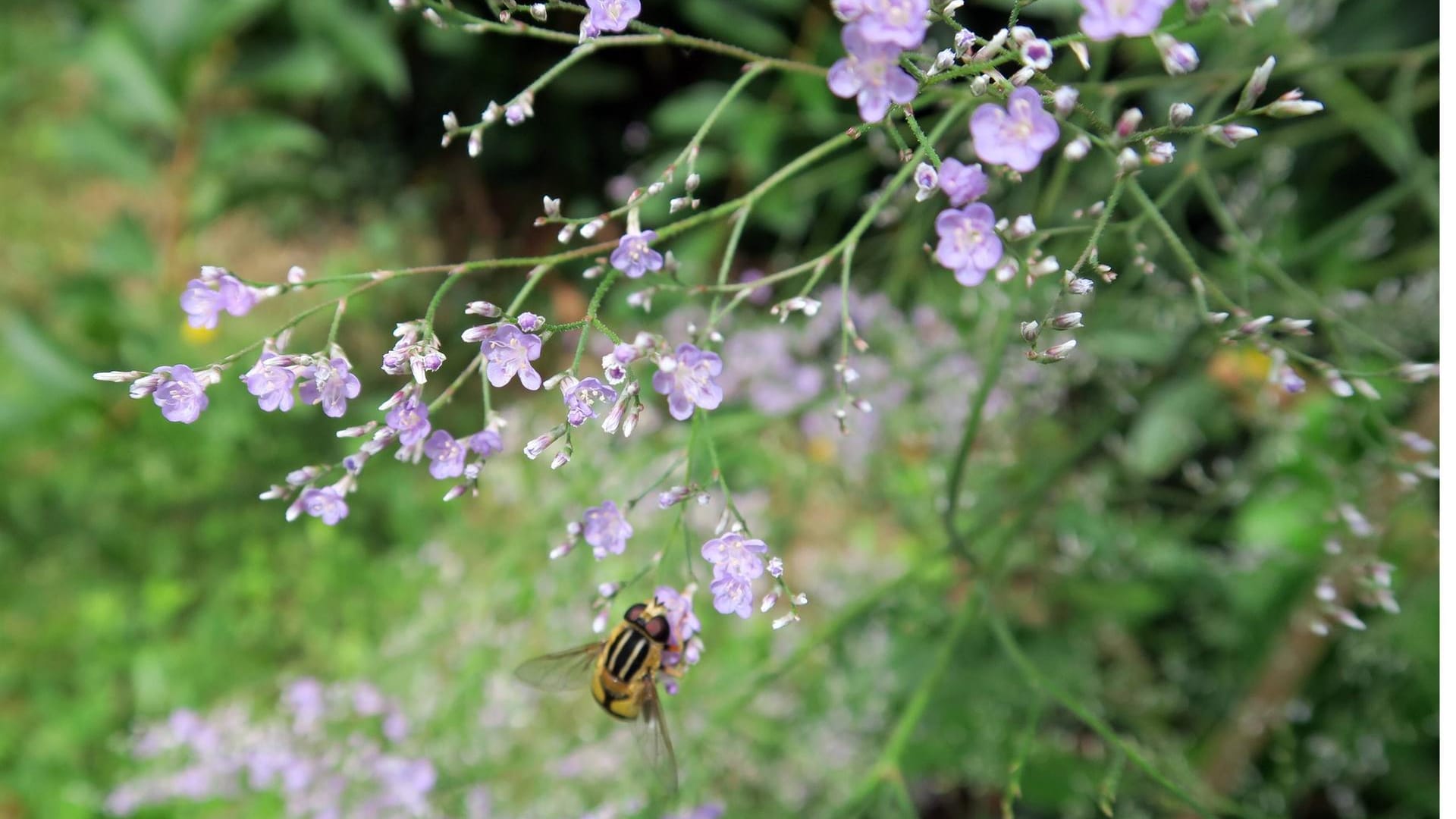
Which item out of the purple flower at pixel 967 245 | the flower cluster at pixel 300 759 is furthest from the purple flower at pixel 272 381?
the flower cluster at pixel 300 759

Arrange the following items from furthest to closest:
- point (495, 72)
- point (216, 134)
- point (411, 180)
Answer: point (411, 180), point (495, 72), point (216, 134)

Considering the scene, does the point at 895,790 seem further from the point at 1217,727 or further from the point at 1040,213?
the point at 1217,727

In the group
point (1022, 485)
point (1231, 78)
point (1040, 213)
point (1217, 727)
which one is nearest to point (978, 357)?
point (1022, 485)

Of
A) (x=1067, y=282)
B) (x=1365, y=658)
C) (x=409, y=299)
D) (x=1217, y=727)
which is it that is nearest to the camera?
(x=1067, y=282)

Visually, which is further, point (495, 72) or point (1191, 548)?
point (495, 72)

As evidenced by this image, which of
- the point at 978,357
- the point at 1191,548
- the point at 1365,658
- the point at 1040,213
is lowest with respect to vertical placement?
the point at 1191,548

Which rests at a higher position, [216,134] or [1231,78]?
[1231,78]

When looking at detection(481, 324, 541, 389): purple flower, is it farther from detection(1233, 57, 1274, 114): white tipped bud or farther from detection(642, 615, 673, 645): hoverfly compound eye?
detection(1233, 57, 1274, 114): white tipped bud
